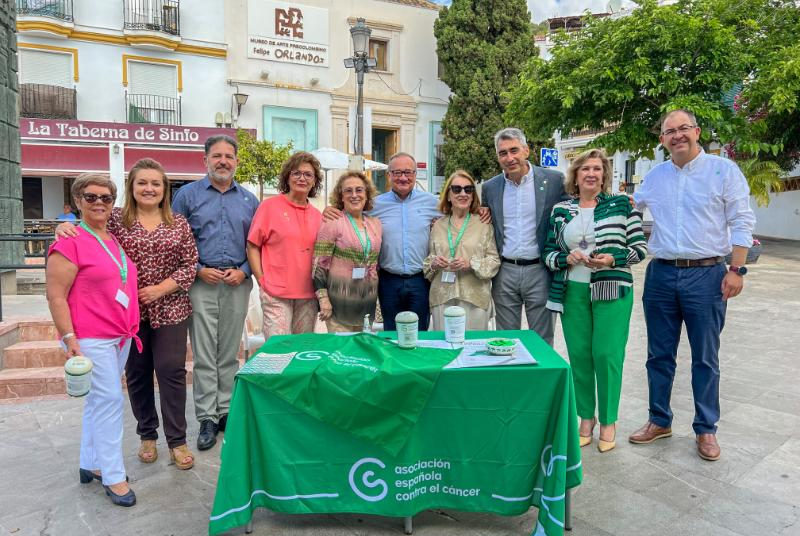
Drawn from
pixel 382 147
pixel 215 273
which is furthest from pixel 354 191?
pixel 382 147

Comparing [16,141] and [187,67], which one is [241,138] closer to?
[187,67]

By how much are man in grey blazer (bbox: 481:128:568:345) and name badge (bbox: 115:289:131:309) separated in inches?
87.1

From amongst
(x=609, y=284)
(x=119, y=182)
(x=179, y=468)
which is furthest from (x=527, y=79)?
(x=179, y=468)

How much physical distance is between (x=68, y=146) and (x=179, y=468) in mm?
14501

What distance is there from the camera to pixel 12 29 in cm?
757

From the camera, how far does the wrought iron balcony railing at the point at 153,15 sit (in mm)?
16984

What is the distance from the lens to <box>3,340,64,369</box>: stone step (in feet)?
16.7

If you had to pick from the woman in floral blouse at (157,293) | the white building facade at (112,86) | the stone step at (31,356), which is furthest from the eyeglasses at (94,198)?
the white building facade at (112,86)

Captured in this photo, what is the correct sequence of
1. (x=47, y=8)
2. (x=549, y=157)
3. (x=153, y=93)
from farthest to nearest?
(x=153, y=93) → (x=47, y=8) → (x=549, y=157)

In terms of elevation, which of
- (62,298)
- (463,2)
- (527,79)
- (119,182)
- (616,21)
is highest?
(463,2)

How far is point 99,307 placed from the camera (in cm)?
293

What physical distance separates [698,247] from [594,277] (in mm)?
627

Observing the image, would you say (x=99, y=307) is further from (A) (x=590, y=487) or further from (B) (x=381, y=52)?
(B) (x=381, y=52)

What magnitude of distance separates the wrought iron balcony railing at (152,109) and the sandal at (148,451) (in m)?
15.6
